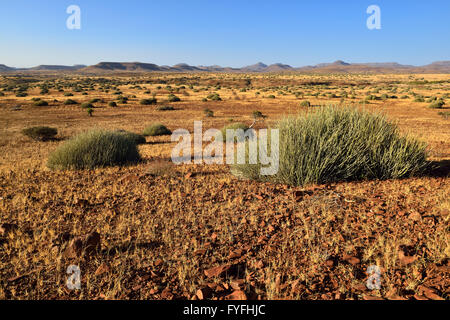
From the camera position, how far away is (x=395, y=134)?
672 cm

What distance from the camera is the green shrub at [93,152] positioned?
26.5ft

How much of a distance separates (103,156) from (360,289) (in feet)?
24.5

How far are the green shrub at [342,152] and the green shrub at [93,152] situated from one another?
13.7 ft

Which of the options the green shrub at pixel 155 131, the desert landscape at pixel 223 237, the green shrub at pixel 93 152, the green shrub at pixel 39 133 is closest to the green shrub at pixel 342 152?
the desert landscape at pixel 223 237

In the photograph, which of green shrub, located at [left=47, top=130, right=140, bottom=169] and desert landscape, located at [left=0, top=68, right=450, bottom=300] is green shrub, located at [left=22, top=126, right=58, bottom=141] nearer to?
green shrub, located at [left=47, top=130, right=140, bottom=169]

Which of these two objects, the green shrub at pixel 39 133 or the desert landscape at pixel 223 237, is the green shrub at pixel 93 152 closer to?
the desert landscape at pixel 223 237

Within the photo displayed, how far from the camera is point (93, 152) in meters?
8.37

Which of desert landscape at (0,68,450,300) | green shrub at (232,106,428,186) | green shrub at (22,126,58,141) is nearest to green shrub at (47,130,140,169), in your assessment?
desert landscape at (0,68,450,300)

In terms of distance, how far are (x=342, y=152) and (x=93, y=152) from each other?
6.68m

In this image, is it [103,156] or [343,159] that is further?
[103,156]
